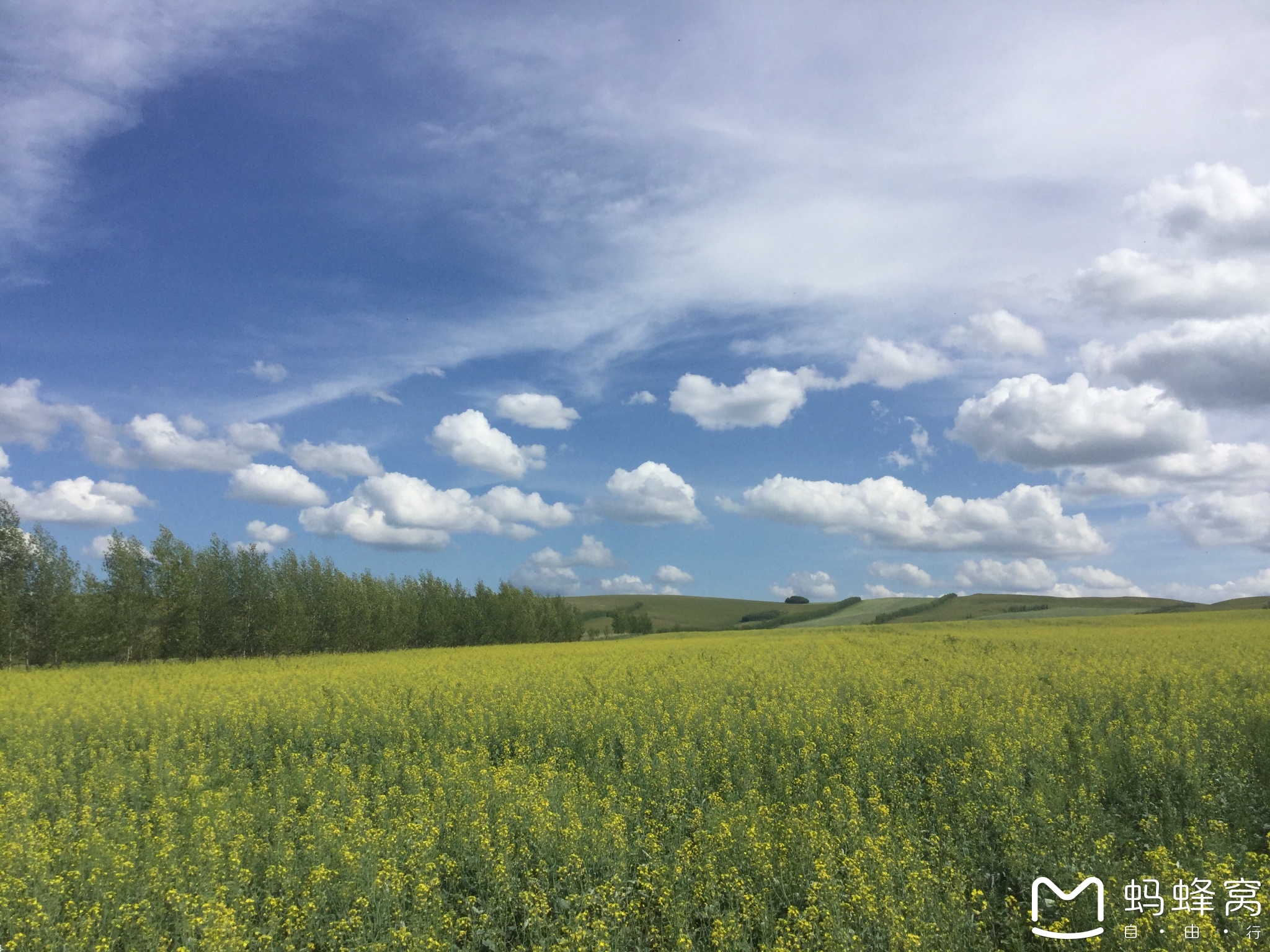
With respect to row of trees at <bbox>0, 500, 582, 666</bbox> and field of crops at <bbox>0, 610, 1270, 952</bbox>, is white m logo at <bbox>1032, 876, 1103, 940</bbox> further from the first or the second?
row of trees at <bbox>0, 500, 582, 666</bbox>

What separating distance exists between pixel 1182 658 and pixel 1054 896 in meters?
20.1

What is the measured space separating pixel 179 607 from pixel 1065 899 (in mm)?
63569

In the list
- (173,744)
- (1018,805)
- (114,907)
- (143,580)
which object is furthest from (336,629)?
(1018,805)

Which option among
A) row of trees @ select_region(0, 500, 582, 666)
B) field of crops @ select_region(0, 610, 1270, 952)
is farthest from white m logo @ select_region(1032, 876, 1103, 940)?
row of trees @ select_region(0, 500, 582, 666)

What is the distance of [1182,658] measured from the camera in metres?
23.0

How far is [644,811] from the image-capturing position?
1098 cm

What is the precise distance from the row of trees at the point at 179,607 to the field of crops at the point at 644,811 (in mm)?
39347

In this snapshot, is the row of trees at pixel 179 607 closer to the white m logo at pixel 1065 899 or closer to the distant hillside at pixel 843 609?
the distant hillside at pixel 843 609

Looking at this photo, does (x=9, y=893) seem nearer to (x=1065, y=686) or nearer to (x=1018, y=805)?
(x=1018, y=805)

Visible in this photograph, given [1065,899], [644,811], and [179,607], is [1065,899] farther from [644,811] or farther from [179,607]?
[179,607]

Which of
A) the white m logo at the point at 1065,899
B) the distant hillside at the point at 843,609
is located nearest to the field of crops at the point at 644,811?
the white m logo at the point at 1065,899

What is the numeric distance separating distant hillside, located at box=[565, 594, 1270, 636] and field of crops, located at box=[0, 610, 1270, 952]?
57612 millimetres

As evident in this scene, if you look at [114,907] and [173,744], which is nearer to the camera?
[114,907]

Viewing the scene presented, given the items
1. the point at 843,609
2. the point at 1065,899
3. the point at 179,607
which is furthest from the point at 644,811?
the point at 843,609
